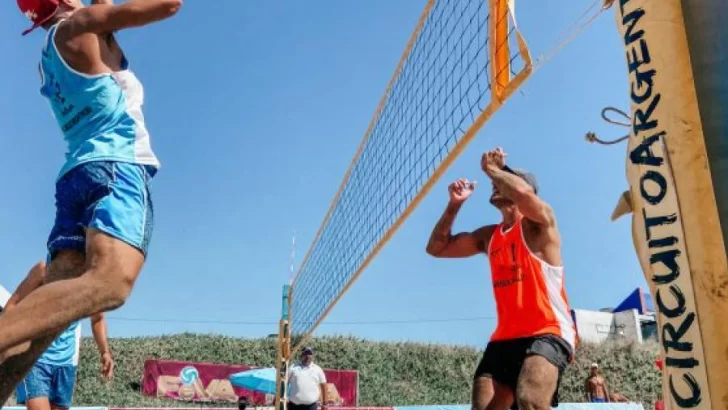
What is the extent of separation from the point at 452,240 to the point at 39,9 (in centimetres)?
308

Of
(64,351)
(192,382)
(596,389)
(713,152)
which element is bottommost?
(596,389)

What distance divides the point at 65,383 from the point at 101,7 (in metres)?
3.47

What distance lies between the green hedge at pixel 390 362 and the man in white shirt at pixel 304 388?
9116 millimetres

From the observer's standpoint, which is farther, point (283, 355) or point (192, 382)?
point (192, 382)

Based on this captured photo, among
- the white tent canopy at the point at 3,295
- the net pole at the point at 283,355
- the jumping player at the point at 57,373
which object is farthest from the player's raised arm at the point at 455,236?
the white tent canopy at the point at 3,295

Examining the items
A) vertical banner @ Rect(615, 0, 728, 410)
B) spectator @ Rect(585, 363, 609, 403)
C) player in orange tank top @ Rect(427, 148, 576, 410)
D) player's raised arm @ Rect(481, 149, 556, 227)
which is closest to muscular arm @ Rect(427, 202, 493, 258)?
player in orange tank top @ Rect(427, 148, 576, 410)

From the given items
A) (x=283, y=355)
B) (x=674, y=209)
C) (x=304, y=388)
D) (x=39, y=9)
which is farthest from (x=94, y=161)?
(x=304, y=388)

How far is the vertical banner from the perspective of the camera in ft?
4.57

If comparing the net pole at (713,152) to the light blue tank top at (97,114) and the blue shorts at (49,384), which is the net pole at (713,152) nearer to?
the light blue tank top at (97,114)

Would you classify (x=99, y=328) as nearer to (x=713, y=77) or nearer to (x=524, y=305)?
(x=524, y=305)

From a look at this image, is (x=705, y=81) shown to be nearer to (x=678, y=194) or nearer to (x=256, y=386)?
(x=678, y=194)

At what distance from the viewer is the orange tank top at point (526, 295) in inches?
150

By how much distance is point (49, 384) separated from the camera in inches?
188

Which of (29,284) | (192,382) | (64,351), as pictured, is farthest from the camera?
(192,382)
